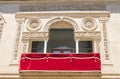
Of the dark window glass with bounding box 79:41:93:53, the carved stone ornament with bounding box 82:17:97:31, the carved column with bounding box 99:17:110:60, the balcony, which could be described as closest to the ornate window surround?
the carved column with bounding box 99:17:110:60

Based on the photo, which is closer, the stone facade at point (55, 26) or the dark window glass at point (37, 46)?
the stone facade at point (55, 26)

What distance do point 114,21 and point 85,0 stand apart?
5.32 feet

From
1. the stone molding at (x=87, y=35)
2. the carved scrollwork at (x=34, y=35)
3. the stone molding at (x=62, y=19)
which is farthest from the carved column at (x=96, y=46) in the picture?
the carved scrollwork at (x=34, y=35)

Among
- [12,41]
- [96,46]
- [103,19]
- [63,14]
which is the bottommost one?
[96,46]

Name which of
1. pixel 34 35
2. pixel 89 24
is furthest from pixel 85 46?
pixel 34 35

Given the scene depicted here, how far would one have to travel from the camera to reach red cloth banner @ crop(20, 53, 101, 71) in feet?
32.5

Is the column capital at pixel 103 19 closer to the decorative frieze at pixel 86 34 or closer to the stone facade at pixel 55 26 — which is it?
the stone facade at pixel 55 26

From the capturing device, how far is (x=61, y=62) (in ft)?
32.9

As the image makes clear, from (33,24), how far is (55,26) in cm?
95

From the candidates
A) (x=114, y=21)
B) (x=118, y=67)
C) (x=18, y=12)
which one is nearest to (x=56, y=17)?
(x=18, y=12)

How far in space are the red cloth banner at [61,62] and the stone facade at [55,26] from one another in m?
0.40

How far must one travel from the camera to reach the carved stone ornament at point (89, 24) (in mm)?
11078

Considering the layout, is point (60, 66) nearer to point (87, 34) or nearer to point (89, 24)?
point (87, 34)

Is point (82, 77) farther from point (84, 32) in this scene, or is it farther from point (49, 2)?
point (49, 2)
